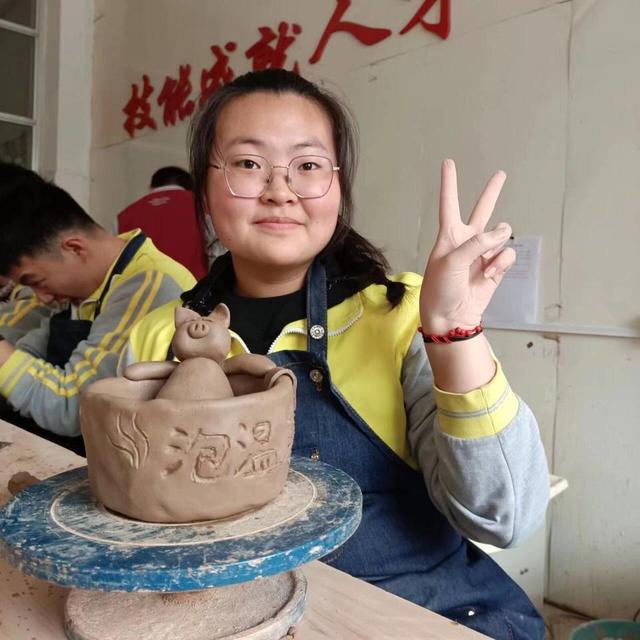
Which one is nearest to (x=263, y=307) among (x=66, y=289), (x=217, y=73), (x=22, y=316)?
(x=66, y=289)

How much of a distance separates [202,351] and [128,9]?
395 centimetres

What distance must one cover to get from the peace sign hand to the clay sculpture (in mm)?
212

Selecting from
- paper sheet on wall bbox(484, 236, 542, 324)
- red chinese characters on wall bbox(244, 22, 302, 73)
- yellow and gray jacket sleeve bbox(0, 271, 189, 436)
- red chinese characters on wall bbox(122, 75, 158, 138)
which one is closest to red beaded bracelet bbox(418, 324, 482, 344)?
yellow and gray jacket sleeve bbox(0, 271, 189, 436)

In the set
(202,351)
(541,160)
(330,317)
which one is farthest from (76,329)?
(541,160)

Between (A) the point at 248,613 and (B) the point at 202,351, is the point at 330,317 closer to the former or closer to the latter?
(B) the point at 202,351

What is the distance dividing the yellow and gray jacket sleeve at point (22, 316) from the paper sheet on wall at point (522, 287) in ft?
4.80

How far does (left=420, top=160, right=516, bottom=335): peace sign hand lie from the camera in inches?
29.3

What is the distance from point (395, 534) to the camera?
909 mm

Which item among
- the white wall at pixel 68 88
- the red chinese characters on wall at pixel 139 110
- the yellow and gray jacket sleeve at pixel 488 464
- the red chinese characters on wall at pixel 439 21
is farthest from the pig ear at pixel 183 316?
the white wall at pixel 68 88

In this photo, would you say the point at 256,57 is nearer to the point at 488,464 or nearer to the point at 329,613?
the point at 488,464

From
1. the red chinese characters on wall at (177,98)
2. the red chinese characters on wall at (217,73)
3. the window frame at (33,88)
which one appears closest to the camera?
the red chinese characters on wall at (217,73)

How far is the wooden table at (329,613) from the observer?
65 cm

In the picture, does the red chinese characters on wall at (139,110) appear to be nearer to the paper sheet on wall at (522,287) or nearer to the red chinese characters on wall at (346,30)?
the red chinese characters on wall at (346,30)

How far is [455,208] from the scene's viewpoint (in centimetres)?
79
